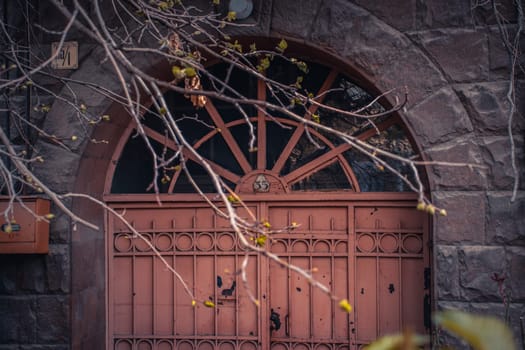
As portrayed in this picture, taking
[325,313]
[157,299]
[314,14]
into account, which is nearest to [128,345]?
[157,299]

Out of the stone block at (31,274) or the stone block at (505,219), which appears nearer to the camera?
the stone block at (505,219)

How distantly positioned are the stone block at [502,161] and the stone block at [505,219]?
69 millimetres

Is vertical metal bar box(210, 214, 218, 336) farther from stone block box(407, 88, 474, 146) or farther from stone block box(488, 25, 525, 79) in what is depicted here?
stone block box(488, 25, 525, 79)

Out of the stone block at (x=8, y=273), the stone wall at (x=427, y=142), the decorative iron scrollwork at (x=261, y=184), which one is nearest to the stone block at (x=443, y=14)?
the stone wall at (x=427, y=142)

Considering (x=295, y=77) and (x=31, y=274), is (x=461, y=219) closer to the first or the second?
(x=295, y=77)

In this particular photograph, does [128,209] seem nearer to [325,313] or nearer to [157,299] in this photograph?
[157,299]

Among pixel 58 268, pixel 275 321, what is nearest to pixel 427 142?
pixel 275 321

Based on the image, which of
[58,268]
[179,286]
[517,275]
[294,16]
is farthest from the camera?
[179,286]

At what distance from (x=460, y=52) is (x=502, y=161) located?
825mm

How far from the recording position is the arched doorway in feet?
16.6

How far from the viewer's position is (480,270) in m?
4.41

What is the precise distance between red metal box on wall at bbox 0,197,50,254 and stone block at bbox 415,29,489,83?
3.07m

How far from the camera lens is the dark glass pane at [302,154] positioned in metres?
5.21

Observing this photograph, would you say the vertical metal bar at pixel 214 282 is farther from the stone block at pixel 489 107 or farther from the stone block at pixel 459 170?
the stone block at pixel 489 107
